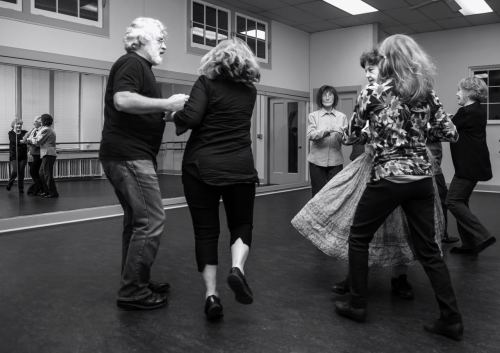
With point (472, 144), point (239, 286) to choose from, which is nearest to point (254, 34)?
point (472, 144)

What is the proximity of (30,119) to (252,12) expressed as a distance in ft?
17.8

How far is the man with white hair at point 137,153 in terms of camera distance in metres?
2.39

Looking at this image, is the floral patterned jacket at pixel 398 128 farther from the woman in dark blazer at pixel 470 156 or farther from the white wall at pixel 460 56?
the white wall at pixel 460 56

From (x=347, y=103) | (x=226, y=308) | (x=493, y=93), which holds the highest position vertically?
(x=493, y=93)

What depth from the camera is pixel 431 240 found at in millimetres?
2170

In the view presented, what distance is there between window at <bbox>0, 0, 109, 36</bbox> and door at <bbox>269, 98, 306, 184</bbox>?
4.46m

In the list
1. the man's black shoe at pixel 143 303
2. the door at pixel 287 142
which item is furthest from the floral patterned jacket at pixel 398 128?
the door at pixel 287 142

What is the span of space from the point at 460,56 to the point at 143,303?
8972mm

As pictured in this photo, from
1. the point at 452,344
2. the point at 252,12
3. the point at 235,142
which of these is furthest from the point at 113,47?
the point at 452,344

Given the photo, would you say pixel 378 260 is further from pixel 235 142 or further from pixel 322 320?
pixel 235 142

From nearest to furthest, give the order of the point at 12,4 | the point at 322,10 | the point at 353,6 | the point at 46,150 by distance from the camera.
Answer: the point at 12,4 < the point at 46,150 < the point at 353,6 < the point at 322,10

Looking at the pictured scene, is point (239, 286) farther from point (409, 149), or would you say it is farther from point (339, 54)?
point (339, 54)

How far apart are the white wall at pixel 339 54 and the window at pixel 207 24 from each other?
259cm

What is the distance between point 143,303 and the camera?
251 cm
